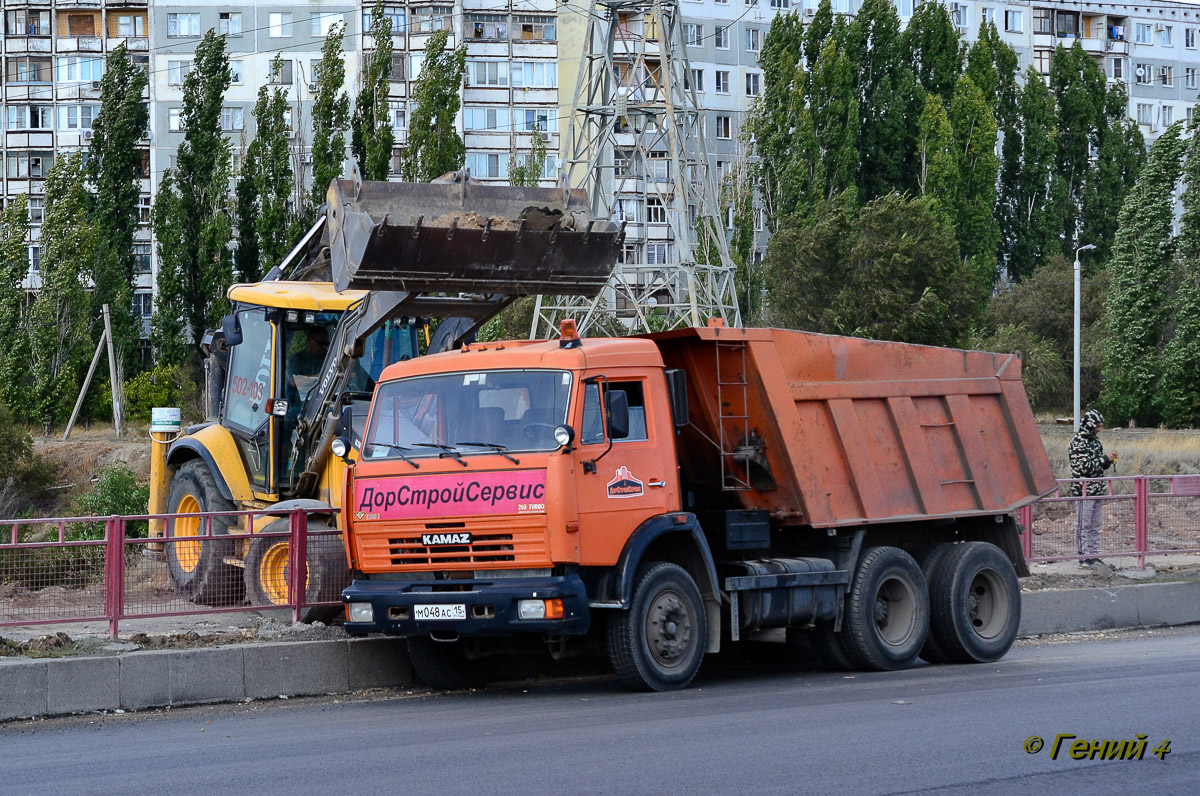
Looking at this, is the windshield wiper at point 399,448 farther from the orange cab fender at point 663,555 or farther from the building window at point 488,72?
the building window at point 488,72

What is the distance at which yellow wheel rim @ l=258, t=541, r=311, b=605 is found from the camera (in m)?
12.3

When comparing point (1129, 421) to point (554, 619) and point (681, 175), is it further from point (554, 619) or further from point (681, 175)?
point (554, 619)

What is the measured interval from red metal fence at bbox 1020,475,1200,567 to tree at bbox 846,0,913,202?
1964 inches

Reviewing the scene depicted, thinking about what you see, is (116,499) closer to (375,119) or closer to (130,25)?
(375,119)

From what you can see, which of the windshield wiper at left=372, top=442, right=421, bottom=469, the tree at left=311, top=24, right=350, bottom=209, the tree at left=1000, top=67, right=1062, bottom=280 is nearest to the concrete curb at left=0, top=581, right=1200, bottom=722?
the windshield wiper at left=372, top=442, right=421, bottom=469

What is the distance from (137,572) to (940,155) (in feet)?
186

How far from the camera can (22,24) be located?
70.6 metres

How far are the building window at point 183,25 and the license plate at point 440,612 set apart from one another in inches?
2469

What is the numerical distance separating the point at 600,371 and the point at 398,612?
2.35 m

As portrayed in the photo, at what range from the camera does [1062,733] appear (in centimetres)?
891

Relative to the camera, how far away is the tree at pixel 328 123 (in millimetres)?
56000

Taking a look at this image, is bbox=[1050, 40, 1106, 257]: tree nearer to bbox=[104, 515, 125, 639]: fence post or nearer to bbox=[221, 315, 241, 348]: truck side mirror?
bbox=[221, 315, 241, 348]: truck side mirror

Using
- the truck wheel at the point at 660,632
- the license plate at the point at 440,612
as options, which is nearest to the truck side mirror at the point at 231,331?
the license plate at the point at 440,612

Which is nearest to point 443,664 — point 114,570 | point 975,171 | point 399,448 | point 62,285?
point 399,448
